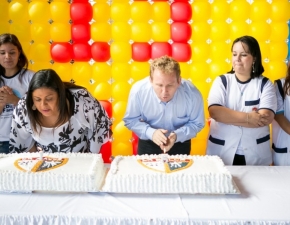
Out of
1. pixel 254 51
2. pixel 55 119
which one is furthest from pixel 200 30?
pixel 55 119

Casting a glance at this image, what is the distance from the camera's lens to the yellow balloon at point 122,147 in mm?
3521

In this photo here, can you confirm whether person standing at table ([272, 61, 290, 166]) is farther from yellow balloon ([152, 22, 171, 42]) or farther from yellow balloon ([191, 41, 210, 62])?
yellow balloon ([152, 22, 171, 42])

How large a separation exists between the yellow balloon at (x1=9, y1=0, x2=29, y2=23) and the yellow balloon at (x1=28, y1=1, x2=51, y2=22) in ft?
0.13

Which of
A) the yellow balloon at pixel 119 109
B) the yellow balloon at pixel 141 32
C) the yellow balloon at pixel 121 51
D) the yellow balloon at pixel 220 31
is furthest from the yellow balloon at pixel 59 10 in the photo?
the yellow balloon at pixel 220 31

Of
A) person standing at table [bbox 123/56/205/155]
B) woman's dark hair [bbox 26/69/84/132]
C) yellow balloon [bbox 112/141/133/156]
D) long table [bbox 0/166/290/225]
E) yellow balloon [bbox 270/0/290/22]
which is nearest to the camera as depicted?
long table [bbox 0/166/290/225]

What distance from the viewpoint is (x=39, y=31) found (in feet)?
11.1

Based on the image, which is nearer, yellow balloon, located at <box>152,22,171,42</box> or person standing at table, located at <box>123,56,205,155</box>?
person standing at table, located at <box>123,56,205,155</box>

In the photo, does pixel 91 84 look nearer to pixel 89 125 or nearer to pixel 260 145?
pixel 89 125

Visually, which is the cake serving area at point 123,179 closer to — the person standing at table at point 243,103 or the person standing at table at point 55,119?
the person standing at table at point 55,119

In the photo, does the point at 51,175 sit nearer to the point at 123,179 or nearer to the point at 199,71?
the point at 123,179

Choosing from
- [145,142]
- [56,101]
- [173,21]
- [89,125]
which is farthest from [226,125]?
[173,21]

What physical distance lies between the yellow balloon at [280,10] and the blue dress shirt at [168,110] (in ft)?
4.81

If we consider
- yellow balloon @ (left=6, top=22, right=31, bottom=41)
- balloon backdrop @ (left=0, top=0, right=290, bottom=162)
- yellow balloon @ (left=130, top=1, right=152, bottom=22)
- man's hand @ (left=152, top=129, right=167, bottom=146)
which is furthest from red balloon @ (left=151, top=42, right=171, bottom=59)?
man's hand @ (left=152, top=129, right=167, bottom=146)

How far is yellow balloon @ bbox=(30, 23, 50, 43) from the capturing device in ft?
11.1
